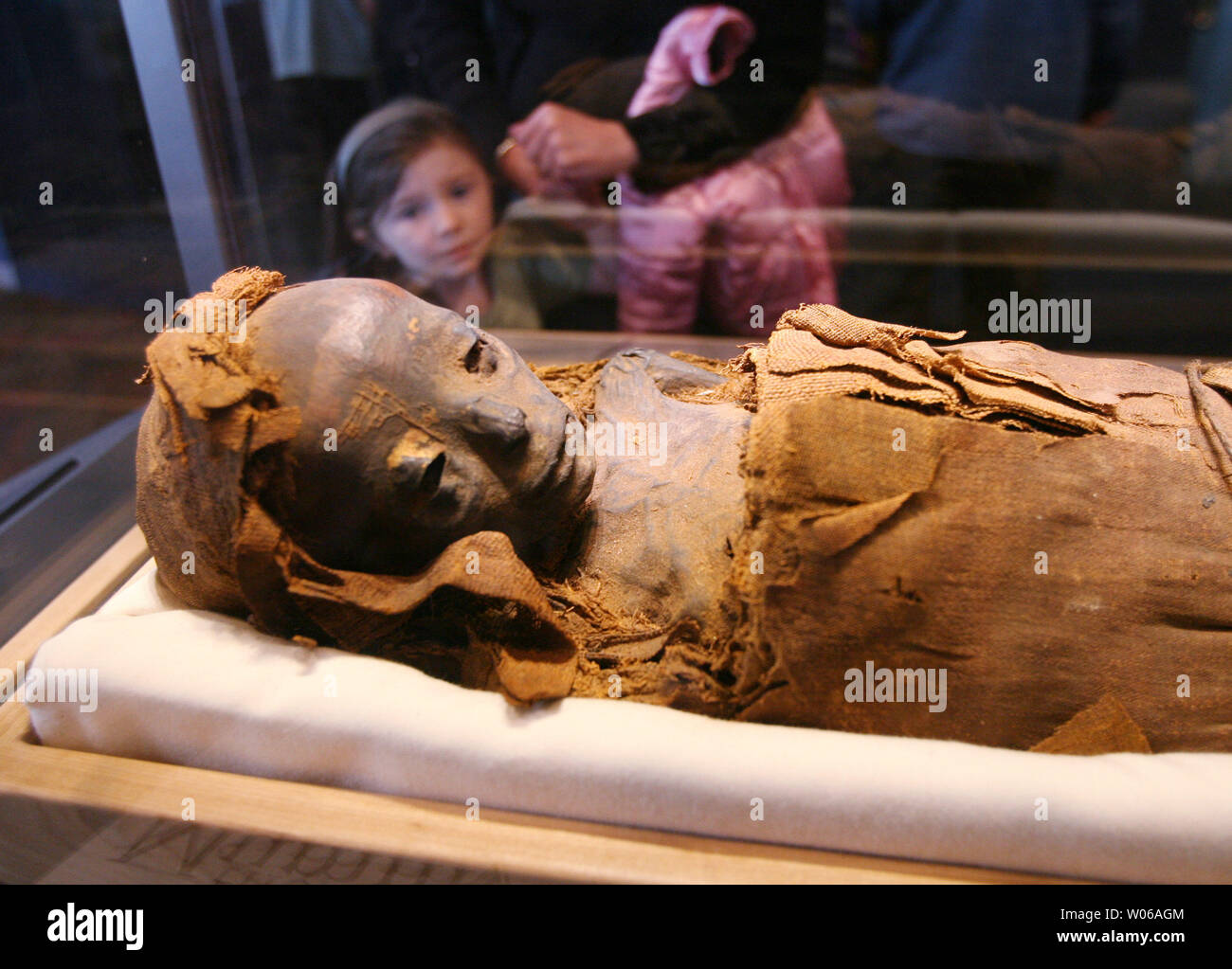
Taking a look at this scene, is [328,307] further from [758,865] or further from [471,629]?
[758,865]

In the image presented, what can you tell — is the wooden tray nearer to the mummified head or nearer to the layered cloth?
the layered cloth

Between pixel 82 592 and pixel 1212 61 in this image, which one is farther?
pixel 1212 61

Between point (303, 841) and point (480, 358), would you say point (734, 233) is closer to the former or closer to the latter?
point (480, 358)

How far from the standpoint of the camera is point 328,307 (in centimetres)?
163

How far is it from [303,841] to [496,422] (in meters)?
0.85

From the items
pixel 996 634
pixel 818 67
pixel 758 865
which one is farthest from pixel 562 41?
pixel 758 865

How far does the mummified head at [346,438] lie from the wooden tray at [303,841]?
43 centimetres

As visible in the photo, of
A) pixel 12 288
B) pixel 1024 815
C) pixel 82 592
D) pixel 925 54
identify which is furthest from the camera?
pixel 925 54

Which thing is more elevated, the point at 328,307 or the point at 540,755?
the point at 328,307

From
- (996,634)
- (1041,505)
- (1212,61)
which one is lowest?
(996,634)

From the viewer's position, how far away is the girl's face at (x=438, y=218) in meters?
3.45

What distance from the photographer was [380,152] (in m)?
3.38

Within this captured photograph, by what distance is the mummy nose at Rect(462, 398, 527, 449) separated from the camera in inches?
63.5

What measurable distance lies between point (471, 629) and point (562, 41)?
2567 mm
